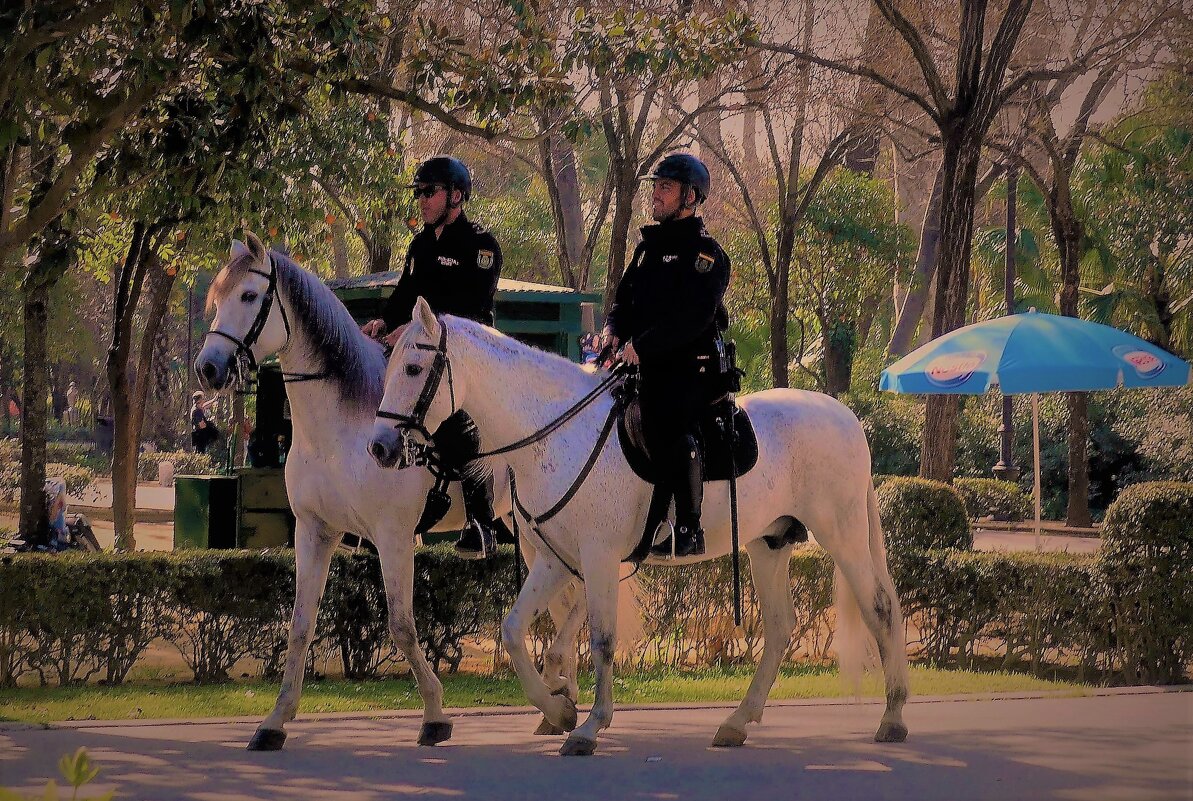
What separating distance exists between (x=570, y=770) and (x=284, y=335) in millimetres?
2952

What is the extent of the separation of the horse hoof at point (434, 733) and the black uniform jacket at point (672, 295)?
7.77 feet

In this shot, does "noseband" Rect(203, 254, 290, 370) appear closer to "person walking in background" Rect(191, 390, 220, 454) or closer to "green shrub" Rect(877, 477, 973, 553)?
"green shrub" Rect(877, 477, 973, 553)

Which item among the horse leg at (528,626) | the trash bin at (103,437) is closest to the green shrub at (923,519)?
the horse leg at (528,626)

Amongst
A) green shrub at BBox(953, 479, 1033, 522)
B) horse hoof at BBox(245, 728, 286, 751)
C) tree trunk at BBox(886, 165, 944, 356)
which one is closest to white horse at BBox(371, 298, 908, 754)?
horse hoof at BBox(245, 728, 286, 751)

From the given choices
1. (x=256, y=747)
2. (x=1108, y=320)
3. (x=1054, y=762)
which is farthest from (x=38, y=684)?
(x=1108, y=320)

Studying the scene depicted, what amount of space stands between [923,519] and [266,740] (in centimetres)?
655

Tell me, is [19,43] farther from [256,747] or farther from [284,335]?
[256,747]

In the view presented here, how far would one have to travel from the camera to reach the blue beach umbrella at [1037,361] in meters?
13.8

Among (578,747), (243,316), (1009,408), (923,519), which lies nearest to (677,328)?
(578,747)

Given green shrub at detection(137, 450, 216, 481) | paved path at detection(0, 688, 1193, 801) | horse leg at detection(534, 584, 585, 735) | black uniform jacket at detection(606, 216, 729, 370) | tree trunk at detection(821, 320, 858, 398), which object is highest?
tree trunk at detection(821, 320, 858, 398)

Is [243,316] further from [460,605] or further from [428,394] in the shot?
[460,605]

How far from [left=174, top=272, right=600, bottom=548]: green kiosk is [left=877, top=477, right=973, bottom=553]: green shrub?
11.8ft

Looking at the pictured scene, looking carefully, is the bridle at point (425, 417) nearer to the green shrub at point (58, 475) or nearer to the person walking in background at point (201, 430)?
the green shrub at point (58, 475)

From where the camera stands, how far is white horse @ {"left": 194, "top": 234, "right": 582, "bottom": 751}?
8.45 metres
